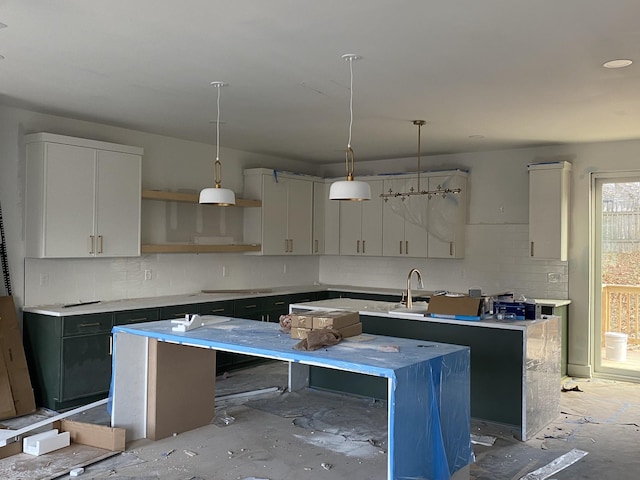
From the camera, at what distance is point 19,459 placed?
12.8 feet

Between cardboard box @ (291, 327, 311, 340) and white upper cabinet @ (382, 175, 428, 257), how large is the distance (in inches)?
152

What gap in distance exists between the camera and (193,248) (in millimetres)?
6453

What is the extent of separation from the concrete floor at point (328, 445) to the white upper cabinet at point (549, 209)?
171 cm

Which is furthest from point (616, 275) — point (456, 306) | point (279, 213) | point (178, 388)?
point (178, 388)

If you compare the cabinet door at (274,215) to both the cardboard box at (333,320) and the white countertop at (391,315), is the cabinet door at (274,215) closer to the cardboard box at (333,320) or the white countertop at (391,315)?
the white countertop at (391,315)

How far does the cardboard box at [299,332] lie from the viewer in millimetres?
3745

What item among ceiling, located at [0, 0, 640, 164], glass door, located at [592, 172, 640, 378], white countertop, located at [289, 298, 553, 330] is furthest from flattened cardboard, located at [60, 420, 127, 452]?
glass door, located at [592, 172, 640, 378]

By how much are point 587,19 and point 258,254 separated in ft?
16.5

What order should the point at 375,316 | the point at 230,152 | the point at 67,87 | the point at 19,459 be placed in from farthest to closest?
the point at 230,152 < the point at 375,316 < the point at 67,87 < the point at 19,459

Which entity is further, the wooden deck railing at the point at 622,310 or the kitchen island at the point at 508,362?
the wooden deck railing at the point at 622,310

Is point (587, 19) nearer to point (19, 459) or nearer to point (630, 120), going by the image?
point (630, 120)

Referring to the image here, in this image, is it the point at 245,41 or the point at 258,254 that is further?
the point at 258,254

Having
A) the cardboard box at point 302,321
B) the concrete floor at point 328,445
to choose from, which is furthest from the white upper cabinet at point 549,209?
the cardboard box at point 302,321

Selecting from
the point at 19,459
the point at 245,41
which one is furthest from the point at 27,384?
the point at 245,41
